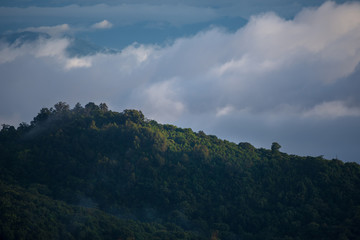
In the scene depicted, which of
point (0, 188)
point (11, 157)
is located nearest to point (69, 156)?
point (11, 157)

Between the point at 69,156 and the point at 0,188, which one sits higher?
the point at 69,156

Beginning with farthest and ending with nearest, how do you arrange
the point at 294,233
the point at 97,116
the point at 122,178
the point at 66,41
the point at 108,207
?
the point at 66,41, the point at 97,116, the point at 122,178, the point at 108,207, the point at 294,233

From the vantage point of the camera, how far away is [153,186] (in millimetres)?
53094

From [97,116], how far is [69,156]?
1025 centimetres

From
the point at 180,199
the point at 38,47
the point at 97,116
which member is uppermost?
the point at 38,47

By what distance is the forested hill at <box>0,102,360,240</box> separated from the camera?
144ft

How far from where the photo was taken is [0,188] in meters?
44.7

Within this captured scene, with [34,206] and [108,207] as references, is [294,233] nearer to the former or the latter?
[108,207]

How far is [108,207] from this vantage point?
166 ft

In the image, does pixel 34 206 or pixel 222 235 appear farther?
pixel 222 235

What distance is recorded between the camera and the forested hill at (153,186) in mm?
44031

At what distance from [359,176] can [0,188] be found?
141 feet

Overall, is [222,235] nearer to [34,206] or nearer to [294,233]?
[294,233]

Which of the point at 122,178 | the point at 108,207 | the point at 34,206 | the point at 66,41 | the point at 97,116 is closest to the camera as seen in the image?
the point at 34,206
